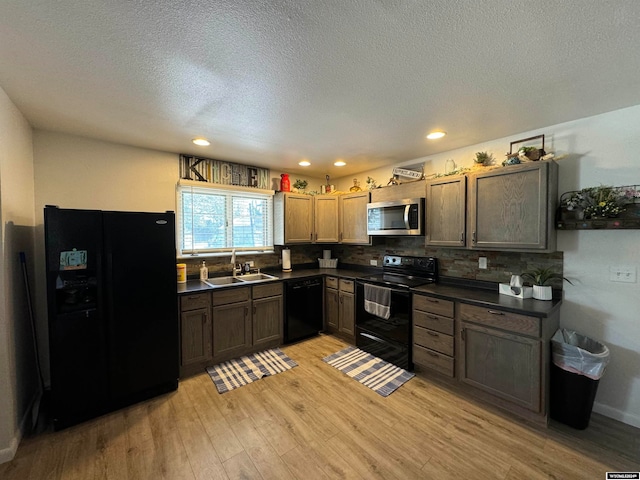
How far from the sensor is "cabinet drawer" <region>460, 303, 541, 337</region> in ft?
6.60

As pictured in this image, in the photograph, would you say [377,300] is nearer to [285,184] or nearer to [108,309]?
[285,184]

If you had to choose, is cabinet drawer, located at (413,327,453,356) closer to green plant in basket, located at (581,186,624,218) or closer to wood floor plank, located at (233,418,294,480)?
green plant in basket, located at (581,186,624,218)

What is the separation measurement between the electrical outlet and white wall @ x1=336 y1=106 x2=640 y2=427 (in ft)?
0.09

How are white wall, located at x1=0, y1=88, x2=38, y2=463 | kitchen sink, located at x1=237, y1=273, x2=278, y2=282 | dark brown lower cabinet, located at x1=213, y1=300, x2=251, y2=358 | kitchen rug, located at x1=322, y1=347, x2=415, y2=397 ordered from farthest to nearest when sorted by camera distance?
1. kitchen sink, located at x1=237, y1=273, x2=278, y2=282
2. dark brown lower cabinet, located at x1=213, y1=300, x2=251, y2=358
3. kitchen rug, located at x1=322, y1=347, x2=415, y2=397
4. white wall, located at x1=0, y1=88, x2=38, y2=463

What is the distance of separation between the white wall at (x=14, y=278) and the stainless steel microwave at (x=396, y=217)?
10.8ft

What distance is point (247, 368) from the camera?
2.88 meters

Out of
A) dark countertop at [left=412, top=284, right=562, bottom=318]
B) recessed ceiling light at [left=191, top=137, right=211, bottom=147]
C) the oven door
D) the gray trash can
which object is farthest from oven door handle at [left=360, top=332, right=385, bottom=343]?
recessed ceiling light at [left=191, top=137, right=211, bottom=147]

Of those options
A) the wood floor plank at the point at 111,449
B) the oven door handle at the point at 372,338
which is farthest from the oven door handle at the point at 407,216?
the wood floor plank at the point at 111,449

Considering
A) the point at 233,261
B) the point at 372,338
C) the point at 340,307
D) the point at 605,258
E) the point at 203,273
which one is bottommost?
the point at 372,338

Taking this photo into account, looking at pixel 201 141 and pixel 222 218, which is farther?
pixel 222 218

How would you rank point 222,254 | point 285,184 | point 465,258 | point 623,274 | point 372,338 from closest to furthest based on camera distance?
1. point 623,274
2. point 465,258
3. point 372,338
4. point 222,254
5. point 285,184

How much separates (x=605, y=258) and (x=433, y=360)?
165cm

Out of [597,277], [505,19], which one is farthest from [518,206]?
[505,19]

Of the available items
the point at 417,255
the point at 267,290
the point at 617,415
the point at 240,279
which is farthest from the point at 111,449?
the point at 617,415
